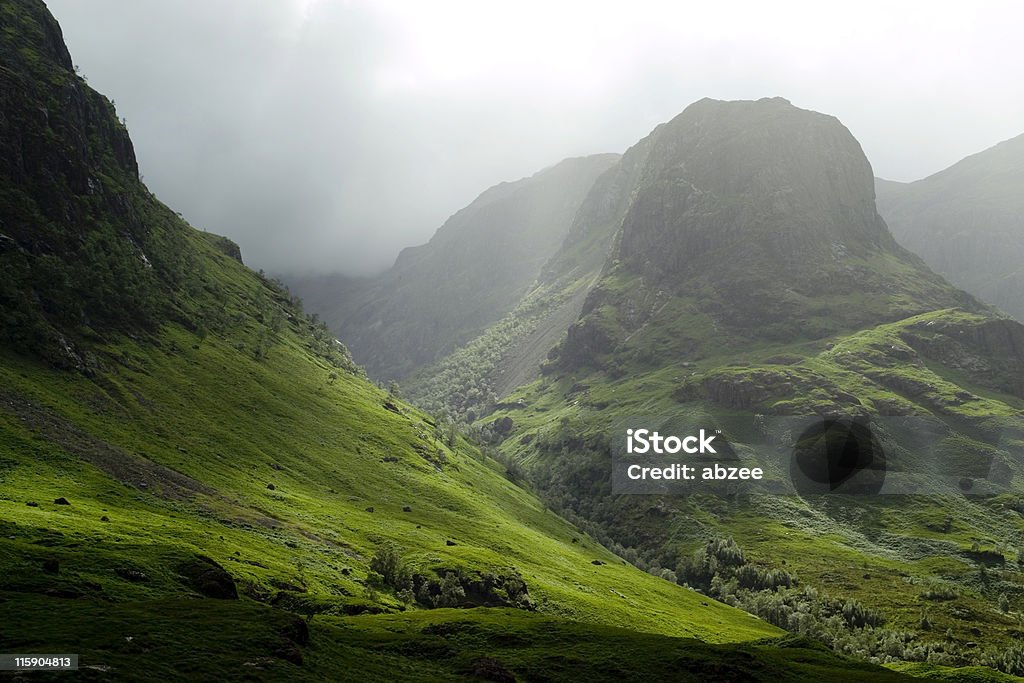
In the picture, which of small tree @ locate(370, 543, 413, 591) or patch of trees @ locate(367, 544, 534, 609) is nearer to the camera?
patch of trees @ locate(367, 544, 534, 609)

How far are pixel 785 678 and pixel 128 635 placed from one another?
178ft

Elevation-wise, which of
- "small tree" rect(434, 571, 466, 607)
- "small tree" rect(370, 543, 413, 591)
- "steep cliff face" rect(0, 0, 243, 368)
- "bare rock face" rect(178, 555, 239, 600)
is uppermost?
"steep cliff face" rect(0, 0, 243, 368)

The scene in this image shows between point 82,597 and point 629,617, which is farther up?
point 82,597

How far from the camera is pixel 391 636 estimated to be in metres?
55.5

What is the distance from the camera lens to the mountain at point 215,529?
43312 millimetres

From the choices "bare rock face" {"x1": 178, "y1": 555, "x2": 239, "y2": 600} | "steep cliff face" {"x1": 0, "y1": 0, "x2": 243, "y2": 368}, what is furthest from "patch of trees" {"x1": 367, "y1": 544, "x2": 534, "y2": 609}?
"steep cliff face" {"x1": 0, "y1": 0, "x2": 243, "y2": 368}

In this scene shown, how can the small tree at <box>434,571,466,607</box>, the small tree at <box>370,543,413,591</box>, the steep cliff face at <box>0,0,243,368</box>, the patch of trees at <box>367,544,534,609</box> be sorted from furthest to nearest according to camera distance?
1. the steep cliff face at <box>0,0,243,368</box>
2. the small tree at <box>370,543,413,591</box>
3. the patch of trees at <box>367,544,534,609</box>
4. the small tree at <box>434,571,466,607</box>

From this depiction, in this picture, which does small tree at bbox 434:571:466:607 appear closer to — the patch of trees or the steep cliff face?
the patch of trees

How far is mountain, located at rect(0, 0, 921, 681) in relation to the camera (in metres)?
43.3

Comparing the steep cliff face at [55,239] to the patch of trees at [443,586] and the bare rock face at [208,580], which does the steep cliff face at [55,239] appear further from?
the bare rock face at [208,580]

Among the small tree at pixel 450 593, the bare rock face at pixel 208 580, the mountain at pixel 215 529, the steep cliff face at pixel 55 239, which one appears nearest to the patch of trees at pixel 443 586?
the small tree at pixel 450 593

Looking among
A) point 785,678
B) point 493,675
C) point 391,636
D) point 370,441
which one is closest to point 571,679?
point 493,675

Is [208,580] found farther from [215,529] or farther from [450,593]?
[450,593]

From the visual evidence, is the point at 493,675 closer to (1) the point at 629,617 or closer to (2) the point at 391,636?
(2) the point at 391,636
